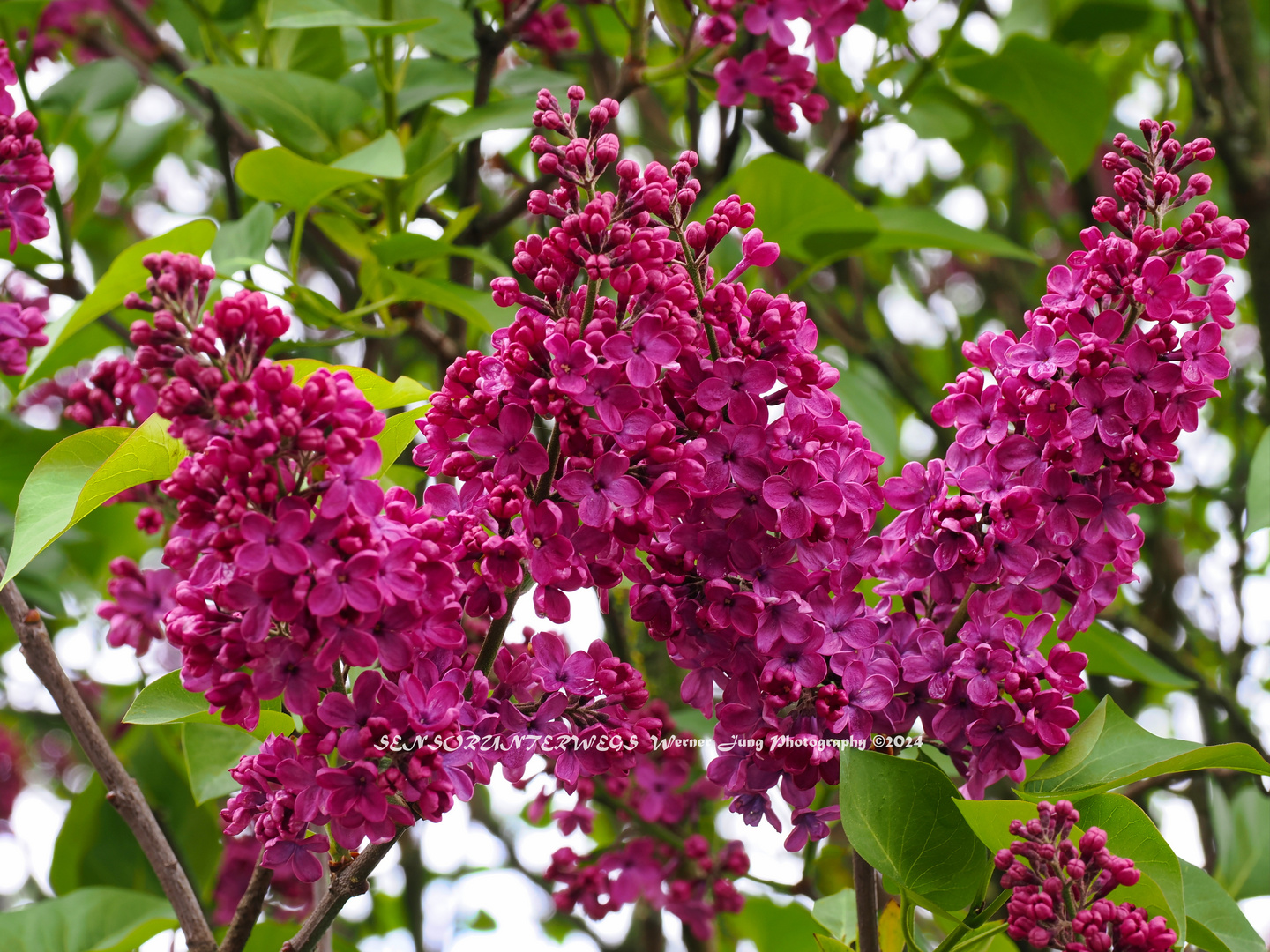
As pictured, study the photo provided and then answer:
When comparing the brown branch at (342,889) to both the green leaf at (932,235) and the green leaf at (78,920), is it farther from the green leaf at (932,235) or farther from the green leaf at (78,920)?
the green leaf at (932,235)

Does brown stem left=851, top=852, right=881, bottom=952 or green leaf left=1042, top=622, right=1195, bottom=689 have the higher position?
green leaf left=1042, top=622, right=1195, bottom=689

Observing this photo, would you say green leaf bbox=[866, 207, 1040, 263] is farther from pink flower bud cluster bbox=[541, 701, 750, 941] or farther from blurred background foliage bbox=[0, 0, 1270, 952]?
pink flower bud cluster bbox=[541, 701, 750, 941]

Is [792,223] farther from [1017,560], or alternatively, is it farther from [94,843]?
[94,843]

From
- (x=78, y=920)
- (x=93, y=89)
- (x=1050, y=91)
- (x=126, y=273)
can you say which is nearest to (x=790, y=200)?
(x=1050, y=91)

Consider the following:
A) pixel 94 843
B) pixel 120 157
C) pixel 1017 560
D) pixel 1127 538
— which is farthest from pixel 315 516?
pixel 120 157

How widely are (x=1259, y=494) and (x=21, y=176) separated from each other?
1517 mm

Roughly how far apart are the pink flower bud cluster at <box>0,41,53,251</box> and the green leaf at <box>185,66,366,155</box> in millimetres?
403

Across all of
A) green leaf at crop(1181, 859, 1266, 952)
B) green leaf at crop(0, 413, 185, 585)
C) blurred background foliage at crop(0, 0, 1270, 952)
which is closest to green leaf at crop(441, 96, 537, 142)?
blurred background foliage at crop(0, 0, 1270, 952)

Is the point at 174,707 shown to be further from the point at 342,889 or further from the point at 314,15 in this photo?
the point at 314,15

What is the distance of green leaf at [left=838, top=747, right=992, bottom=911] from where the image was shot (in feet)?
3.28

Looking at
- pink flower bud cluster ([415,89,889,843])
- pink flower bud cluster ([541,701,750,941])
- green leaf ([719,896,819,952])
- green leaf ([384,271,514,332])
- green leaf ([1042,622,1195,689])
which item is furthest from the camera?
green leaf ([719,896,819,952])

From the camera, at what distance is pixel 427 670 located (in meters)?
0.90

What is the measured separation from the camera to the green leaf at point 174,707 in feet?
3.49

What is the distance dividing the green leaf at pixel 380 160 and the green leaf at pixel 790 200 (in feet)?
1.62
